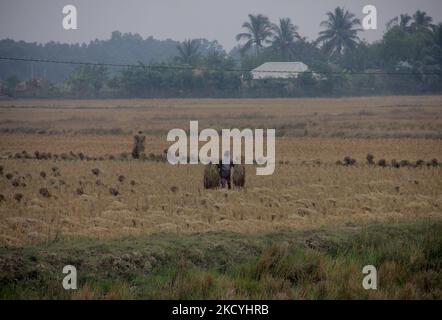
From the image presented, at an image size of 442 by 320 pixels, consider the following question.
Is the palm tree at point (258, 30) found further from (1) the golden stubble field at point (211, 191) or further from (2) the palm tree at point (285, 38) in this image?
(1) the golden stubble field at point (211, 191)

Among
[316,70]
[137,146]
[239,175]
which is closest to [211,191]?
[239,175]

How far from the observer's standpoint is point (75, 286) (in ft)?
26.3

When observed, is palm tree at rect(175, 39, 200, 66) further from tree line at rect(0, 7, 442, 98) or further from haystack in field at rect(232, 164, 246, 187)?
haystack in field at rect(232, 164, 246, 187)

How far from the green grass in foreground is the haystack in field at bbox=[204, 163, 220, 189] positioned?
18.7 feet

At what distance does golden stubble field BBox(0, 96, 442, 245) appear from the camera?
39.9 feet

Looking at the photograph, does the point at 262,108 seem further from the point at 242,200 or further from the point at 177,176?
the point at 242,200

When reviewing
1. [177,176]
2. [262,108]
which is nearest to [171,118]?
[262,108]

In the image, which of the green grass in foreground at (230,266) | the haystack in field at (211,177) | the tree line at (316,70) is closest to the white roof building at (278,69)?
the tree line at (316,70)

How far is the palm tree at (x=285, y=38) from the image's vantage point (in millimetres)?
69594

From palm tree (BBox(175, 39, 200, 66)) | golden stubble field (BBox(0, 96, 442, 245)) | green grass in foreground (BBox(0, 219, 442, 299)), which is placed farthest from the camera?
palm tree (BBox(175, 39, 200, 66))

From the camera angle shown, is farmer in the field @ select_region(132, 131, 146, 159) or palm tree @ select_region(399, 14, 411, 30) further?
palm tree @ select_region(399, 14, 411, 30)

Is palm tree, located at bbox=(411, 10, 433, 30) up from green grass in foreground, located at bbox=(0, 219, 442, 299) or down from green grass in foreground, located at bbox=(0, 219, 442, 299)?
up

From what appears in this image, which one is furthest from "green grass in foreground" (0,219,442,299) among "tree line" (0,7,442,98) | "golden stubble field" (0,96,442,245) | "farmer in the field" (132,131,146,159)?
"tree line" (0,7,442,98)

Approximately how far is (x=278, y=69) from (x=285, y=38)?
7668 mm
